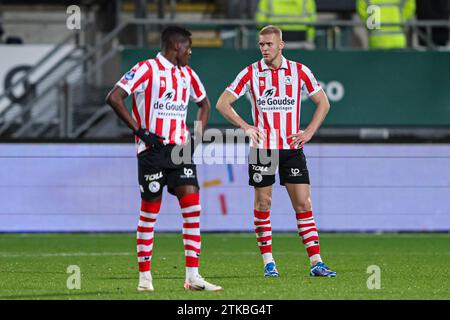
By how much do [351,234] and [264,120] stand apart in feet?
22.6

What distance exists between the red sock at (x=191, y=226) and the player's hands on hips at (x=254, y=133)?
1534 mm

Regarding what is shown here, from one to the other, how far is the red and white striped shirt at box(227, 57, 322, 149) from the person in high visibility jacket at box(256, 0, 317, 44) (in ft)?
24.3

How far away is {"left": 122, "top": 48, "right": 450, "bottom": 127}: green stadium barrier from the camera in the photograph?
1853cm

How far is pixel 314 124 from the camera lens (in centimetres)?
1145

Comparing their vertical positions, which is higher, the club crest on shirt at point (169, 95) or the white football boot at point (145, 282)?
the club crest on shirt at point (169, 95)

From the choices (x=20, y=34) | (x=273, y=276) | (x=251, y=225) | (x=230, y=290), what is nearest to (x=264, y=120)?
(x=273, y=276)

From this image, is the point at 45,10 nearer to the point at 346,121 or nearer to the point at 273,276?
the point at 346,121

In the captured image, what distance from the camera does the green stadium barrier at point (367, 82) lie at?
18531 millimetres

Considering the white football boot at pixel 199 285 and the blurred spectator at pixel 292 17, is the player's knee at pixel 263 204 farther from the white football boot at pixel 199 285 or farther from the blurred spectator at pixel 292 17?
the blurred spectator at pixel 292 17

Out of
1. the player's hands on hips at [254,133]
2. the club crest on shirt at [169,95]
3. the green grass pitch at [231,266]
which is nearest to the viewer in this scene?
the green grass pitch at [231,266]

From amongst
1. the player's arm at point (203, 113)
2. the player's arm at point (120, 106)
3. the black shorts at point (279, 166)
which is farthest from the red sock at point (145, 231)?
the black shorts at point (279, 166)

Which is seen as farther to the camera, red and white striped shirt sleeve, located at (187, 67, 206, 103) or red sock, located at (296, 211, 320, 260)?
red sock, located at (296, 211, 320, 260)

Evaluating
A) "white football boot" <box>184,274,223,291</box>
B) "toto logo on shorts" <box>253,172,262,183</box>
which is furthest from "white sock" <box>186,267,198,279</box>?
"toto logo on shorts" <box>253,172,262,183</box>

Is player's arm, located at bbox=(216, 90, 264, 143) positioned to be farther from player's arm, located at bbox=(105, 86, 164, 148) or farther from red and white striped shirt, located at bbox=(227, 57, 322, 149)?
player's arm, located at bbox=(105, 86, 164, 148)
